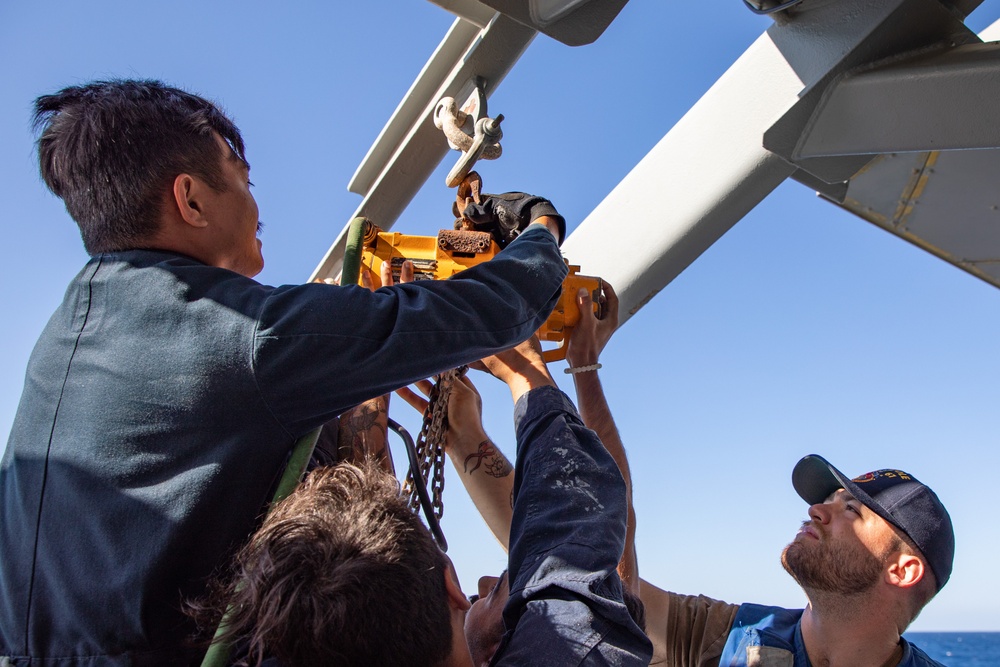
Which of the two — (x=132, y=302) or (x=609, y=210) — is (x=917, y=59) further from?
(x=132, y=302)

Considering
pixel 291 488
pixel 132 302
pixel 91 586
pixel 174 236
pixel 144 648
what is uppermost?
pixel 174 236

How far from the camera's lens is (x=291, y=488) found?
151 centimetres

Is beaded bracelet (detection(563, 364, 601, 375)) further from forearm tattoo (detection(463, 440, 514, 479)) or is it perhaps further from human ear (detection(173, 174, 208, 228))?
human ear (detection(173, 174, 208, 228))

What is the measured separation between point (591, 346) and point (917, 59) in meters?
1.16

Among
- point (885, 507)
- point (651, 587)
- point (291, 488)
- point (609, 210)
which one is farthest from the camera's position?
point (651, 587)

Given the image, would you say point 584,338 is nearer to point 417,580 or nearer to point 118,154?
point 417,580

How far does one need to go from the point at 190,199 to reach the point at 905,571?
9.24 feet

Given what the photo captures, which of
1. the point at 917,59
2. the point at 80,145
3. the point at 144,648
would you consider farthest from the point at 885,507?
the point at 80,145

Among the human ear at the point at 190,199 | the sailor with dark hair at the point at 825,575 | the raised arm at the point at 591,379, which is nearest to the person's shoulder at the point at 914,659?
the sailor with dark hair at the point at 825,575

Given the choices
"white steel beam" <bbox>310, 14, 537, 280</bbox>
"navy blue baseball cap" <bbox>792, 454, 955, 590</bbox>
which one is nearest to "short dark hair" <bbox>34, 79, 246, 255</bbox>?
"white steel beam" <bbox>310, 14, 537, 280</bbox>

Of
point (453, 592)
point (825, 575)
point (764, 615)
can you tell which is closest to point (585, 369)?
point (453, 592)

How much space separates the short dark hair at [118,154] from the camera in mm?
1637

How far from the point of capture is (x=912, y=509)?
3225 millimetres

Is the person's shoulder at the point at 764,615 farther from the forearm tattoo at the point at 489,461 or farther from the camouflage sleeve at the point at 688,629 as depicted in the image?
the forearm tattoo at the point at 489,461
